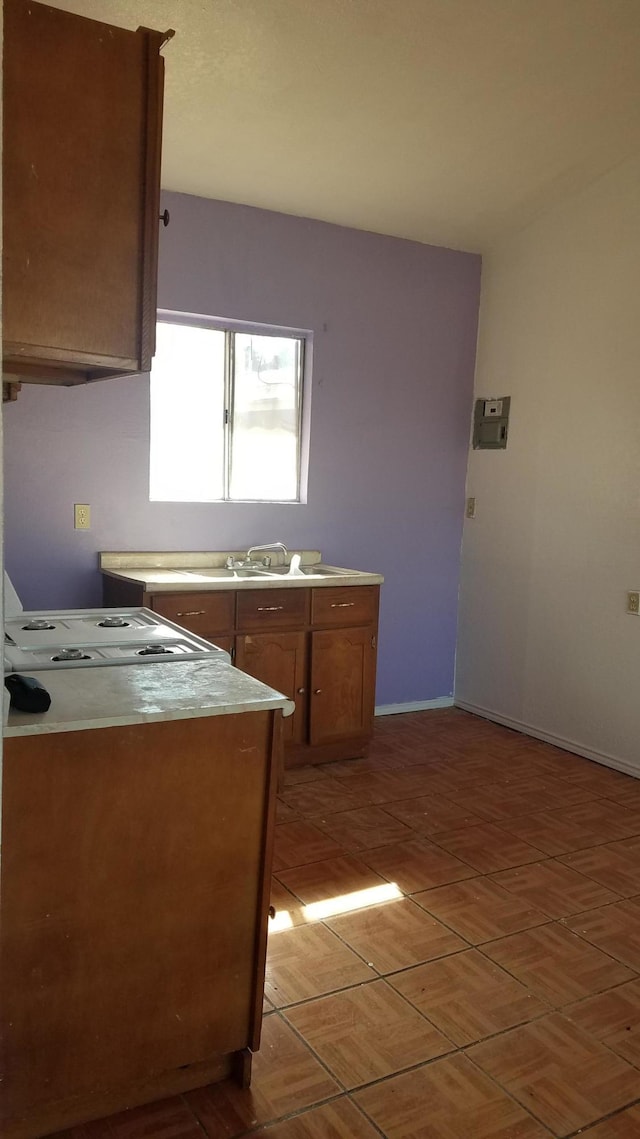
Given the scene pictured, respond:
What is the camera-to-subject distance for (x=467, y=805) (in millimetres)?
3236

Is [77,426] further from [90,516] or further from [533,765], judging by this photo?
[533,765]

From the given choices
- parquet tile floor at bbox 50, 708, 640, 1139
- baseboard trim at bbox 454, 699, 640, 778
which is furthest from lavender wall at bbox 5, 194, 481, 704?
parquet tile floor at bbox 50, 708, 640, 1139

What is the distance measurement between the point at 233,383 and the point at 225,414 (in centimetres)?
16

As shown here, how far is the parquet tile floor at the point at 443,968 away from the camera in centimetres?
164

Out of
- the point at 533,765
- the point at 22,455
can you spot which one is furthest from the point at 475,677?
the point at 22,455

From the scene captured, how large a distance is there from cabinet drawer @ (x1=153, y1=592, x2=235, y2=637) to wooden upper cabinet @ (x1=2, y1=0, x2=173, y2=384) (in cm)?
172

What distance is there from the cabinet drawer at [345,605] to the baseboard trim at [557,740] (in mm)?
1121

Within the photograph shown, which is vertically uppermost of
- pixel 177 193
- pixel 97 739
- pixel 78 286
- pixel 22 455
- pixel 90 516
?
pixel 177 193

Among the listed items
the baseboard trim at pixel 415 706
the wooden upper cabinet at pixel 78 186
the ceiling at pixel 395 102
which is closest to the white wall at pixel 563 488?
the baseboard trim at pixel 415 706

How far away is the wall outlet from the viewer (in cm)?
348

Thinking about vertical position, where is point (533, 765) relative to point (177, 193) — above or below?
below

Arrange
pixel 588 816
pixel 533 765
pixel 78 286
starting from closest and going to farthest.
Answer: pixel 78 286, pixel 588 816, pixel 533 765

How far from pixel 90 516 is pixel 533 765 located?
232cm

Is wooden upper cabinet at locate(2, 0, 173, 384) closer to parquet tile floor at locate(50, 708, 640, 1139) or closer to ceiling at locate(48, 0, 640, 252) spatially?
ceiling at locate(48, 0, 640, 252)
